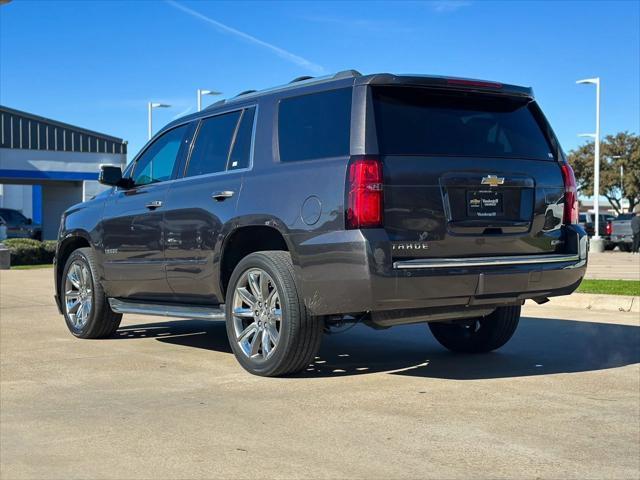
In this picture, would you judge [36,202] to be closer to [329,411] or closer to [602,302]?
[602,302]

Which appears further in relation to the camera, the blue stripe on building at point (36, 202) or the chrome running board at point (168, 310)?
the blue stripe on building at point (36, 202)

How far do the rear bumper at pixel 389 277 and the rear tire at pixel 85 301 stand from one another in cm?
311

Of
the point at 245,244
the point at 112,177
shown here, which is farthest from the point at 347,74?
the point at 112,177

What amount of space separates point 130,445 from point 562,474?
2135 mm

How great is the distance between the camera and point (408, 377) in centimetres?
611

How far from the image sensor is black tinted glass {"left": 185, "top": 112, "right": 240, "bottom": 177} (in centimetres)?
673

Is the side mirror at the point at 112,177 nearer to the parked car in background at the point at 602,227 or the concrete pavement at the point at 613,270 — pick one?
the concrete pavement at the point at 613,270

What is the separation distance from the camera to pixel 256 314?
610 centimetres

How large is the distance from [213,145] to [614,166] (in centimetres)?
7290

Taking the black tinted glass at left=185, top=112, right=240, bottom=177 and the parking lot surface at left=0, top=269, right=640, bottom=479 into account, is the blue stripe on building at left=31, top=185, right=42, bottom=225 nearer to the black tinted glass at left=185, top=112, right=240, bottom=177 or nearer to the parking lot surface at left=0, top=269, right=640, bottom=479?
the parking lot surface at left=0, top=269, right=640, bottom=479

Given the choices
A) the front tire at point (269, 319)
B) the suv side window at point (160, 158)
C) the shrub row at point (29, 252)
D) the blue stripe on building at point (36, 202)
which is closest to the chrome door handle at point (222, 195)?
the front tire at point (269, 319)

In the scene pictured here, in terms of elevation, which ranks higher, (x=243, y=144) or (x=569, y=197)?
(x=243, y=144)

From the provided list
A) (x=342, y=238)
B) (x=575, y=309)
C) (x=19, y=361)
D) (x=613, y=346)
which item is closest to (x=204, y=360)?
(x=19, y=361)

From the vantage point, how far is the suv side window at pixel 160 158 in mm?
7348
